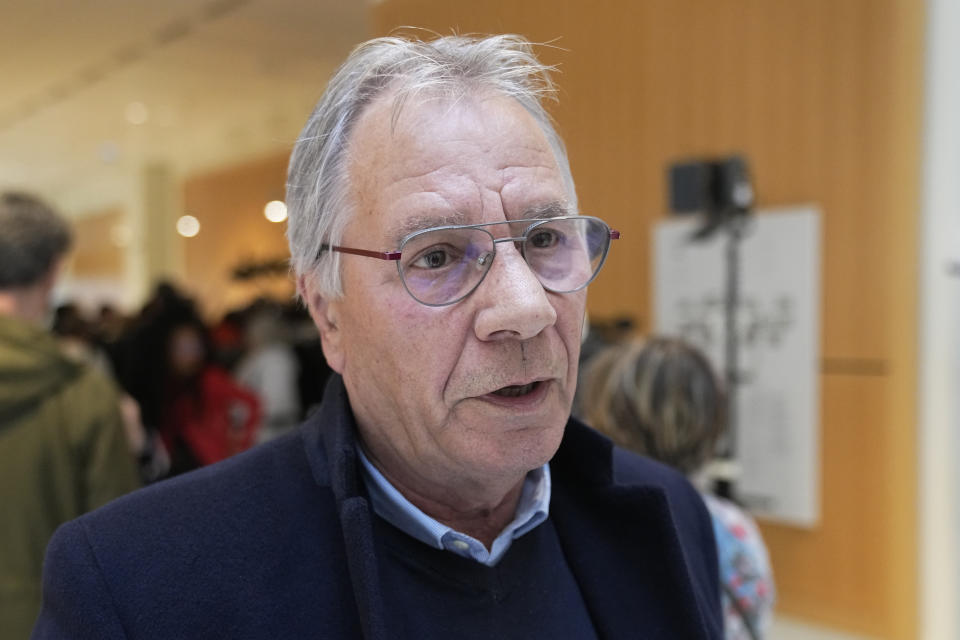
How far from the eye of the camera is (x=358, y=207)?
3.03 feet

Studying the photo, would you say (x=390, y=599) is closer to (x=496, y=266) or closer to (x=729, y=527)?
(x=496, y=266)

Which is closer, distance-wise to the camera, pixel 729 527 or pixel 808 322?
pixel 729 527

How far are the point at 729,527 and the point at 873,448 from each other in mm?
2068

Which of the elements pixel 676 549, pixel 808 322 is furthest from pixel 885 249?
pixel 676 549

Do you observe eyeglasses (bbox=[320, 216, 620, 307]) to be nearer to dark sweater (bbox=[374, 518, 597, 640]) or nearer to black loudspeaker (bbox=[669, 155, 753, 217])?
dark sweater (bbox=[374, 518, 597, 640])

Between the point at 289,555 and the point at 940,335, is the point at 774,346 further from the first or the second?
the point at 289,555

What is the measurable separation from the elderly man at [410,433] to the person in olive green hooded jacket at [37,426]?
39.3 inches

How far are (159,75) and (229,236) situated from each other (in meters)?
3.02

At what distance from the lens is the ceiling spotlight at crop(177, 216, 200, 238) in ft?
34.0

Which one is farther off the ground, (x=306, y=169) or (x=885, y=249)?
(x=306, y=169)

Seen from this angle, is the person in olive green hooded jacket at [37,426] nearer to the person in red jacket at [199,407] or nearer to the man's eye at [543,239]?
the man's eye at [543,239]

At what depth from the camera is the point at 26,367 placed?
177 centimetres

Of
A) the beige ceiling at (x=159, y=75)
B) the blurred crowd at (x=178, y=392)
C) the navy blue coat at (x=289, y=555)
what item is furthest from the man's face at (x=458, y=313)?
the beige ceiling at (x=159, y=75)

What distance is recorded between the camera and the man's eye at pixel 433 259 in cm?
90
